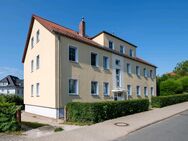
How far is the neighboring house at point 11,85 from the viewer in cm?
7262

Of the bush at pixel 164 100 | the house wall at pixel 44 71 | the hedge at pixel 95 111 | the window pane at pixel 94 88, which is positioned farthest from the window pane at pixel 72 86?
the bush at pixel 164 100

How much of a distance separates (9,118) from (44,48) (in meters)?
10.6

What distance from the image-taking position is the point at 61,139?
30.3 feet

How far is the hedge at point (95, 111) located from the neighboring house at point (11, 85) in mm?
61171

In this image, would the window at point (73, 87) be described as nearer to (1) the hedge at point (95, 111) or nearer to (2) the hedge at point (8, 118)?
(1) the hedge at point (95, 111)

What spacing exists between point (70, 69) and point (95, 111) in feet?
20.9

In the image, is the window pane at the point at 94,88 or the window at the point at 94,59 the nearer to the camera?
the window pane at the point at 94,88

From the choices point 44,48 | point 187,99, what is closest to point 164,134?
point 44,48

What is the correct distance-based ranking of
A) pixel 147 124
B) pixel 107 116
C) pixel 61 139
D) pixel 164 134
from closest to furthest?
pixel 61 139 < pixel 164 134 < pixel 147 124 < pixel 107 116

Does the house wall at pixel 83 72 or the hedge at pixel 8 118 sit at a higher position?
the house wall at pixel 83 72

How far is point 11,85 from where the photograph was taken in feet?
240

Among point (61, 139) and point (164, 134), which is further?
point (164, 134)

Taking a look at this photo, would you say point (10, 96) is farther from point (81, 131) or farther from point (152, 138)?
point (152, 138)

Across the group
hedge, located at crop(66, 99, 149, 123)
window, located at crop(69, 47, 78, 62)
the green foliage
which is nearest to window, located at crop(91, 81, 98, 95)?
window, located at crop(69, 47, 78, 62)
